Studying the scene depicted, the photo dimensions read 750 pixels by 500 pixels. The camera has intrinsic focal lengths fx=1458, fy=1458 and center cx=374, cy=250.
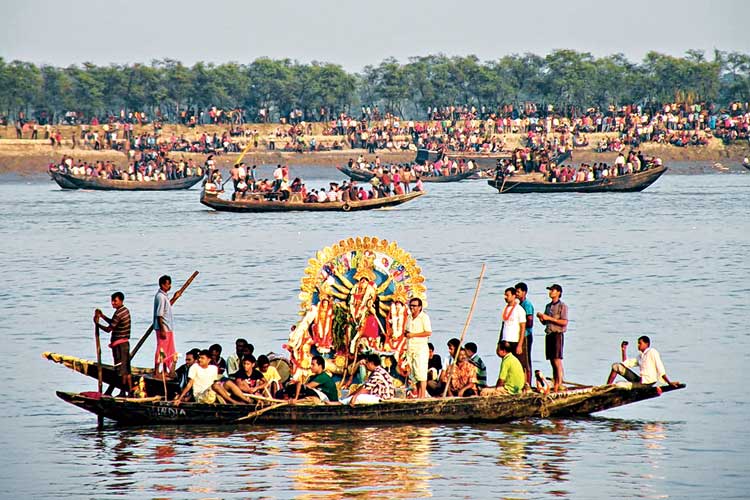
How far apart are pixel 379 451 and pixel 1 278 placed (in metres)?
22.4

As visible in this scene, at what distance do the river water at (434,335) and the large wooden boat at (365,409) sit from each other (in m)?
0.18

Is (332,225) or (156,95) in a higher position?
(156,95)

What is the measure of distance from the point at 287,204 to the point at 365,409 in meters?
37.5

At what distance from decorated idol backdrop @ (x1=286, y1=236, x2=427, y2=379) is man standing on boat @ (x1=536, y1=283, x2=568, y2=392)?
5.35 ft

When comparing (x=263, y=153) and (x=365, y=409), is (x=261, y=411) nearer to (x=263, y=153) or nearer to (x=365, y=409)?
(x=365, y=409)

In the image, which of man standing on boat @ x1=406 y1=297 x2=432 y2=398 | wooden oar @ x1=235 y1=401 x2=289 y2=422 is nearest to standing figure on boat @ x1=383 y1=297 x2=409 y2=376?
man standing on boat @ x1=406 y1=297 x2=432 y2=398

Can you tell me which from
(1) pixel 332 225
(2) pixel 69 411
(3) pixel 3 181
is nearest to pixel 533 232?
(1) pixel 332 225

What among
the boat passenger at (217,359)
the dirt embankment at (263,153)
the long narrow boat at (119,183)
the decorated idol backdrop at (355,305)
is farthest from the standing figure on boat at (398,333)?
the dirt embankment at (263,153)

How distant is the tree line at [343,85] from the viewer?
105 metres

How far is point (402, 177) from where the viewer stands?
2726 inches

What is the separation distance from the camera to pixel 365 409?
694 inches

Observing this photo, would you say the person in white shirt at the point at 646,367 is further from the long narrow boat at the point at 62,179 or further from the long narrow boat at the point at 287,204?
the long narrow boat at the point at 62,179

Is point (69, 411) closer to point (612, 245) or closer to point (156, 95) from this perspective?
point (612, 245)

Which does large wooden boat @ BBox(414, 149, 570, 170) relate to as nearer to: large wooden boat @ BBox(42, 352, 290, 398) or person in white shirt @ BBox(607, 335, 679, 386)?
large wooden boat @ BBox(42, 352, 290, 398)
